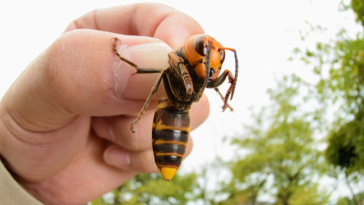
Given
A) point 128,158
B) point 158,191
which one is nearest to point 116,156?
point 128,158

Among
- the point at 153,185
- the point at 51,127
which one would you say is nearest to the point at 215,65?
the point at 51,127

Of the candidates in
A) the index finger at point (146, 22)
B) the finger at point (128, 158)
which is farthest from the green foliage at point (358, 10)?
the finger at point (128, 158)

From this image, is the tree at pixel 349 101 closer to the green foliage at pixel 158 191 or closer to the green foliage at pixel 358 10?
the green foliage at pixel 358 10

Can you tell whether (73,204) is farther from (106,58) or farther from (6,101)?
(106,58)

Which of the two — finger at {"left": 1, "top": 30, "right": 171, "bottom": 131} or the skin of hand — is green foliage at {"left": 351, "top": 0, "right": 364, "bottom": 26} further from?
finger at {"left": 1, "top": 30, "right": 171, "bottom": 131}

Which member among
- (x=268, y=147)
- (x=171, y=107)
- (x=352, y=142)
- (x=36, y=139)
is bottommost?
(x=36, y=139)

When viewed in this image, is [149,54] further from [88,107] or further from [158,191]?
[158,191]
